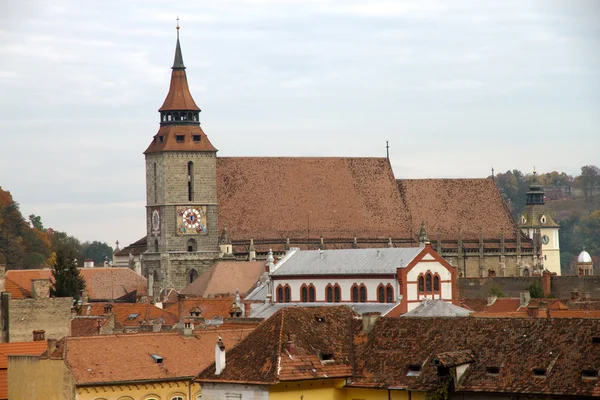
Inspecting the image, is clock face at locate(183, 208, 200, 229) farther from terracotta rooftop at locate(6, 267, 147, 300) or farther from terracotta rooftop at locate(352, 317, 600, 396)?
terracotta rooftop at locate(352, 317, 600, 396)

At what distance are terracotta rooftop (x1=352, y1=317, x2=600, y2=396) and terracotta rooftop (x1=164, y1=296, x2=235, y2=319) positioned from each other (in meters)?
44.9

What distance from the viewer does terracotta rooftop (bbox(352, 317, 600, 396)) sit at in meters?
43.2

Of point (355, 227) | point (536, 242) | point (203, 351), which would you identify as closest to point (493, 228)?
point (536, 242)

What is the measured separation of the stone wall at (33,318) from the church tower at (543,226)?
98.4 metres

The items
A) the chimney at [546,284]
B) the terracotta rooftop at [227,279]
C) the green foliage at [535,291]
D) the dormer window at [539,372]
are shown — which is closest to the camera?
the dormer window at [539,372]

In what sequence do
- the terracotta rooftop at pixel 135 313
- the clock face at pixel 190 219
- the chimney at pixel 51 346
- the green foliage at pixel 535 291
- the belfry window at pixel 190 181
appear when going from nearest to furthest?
the chimney at pixel 51 346, the terracotta rooftop at pixel 135 313, the green foliage at pixel 535 291, the clock face at pixel 190 219, the belfry window at pixel 190 181

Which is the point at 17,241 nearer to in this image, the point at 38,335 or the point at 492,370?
the point at 38,335

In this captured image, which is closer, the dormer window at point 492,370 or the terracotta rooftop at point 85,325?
the dormer window at point 492,370

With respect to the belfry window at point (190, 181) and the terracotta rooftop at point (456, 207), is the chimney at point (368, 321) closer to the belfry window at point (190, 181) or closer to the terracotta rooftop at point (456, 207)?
the belfry window at point (190, 181)

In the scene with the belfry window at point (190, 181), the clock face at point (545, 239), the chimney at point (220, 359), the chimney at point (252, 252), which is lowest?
the chimney at point (220, 359)

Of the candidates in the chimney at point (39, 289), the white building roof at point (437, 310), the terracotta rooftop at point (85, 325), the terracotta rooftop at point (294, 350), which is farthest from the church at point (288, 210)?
the terracotta rooftop at point (294, 350)

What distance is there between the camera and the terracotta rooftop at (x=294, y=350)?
45.7 m

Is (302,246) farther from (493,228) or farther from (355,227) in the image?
(493,228)

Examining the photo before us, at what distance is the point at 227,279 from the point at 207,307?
19889mm
